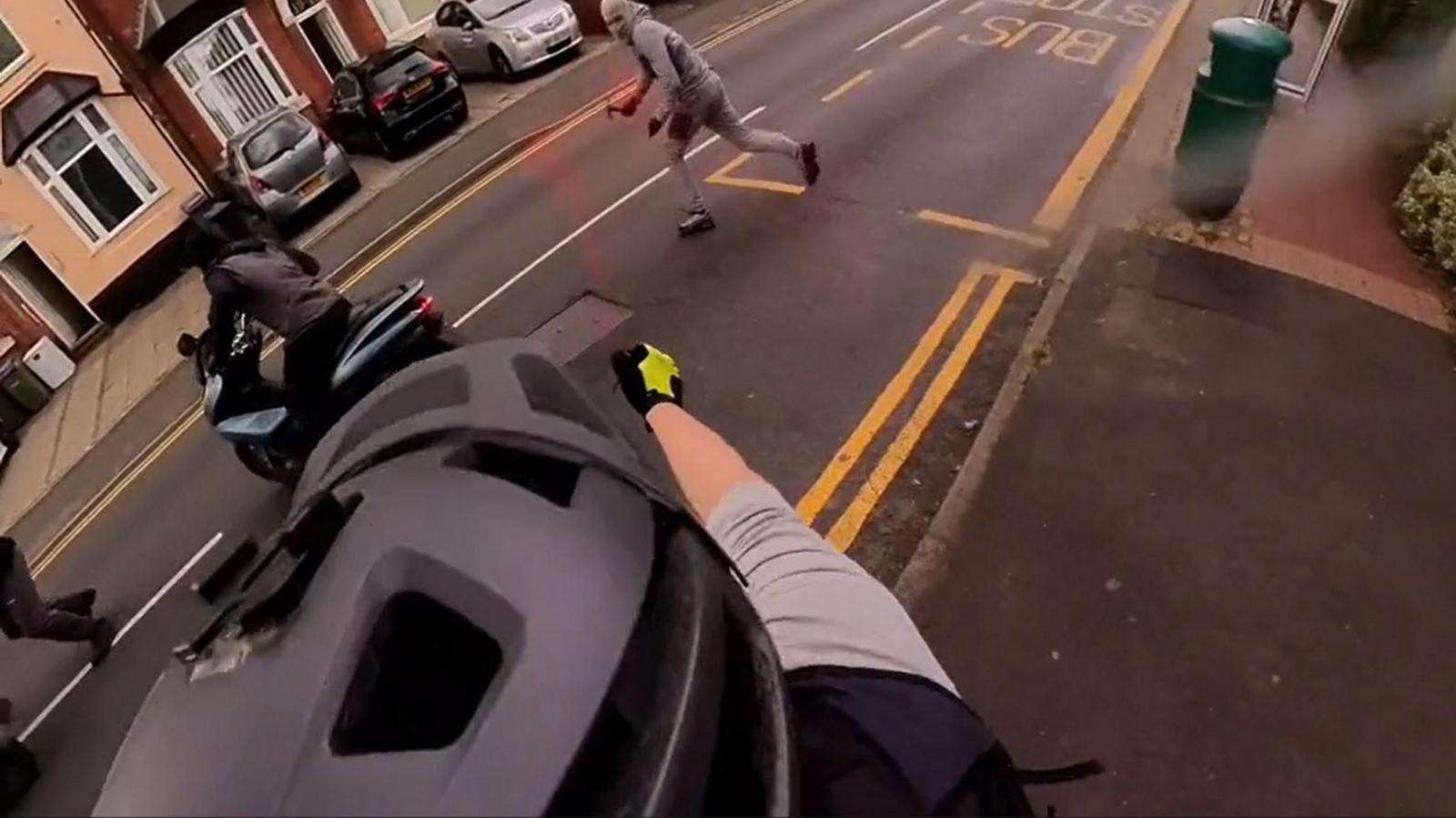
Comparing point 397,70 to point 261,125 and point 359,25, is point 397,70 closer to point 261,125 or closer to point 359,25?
point 261,125

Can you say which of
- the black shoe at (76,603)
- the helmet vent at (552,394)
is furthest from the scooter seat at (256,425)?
the helmet vent at (552,394)

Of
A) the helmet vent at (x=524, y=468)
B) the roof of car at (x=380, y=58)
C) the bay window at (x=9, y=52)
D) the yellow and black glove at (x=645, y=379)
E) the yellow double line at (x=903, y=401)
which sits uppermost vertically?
the bay window at (x=9, y=52)

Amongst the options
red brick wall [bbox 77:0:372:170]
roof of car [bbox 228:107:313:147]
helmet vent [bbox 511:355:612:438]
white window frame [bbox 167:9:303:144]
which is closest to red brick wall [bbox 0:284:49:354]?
red brick wall [bbox 77:0:372:170]

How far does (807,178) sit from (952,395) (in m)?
3.63

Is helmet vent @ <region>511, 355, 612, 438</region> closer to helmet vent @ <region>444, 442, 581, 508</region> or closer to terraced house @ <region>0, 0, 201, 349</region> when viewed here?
helmet vent @ <region>444, 442, 581, 508</region>

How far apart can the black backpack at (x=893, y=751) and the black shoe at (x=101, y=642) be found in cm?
676

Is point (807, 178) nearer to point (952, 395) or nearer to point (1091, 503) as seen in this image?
point (952, 395)

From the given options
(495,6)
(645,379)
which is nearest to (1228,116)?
(645,379)

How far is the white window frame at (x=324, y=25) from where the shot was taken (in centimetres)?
1403

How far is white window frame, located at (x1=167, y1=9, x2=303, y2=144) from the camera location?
41.9 feet

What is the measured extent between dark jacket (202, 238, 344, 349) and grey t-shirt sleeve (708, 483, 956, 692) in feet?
14.7

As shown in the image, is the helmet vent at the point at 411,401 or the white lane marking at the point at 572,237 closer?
the helmet vent at the point at 411,401

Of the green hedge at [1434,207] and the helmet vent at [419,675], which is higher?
the helmet vent at [419,675]

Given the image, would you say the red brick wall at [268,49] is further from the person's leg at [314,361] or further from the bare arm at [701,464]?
the bare arm at [701,464]
